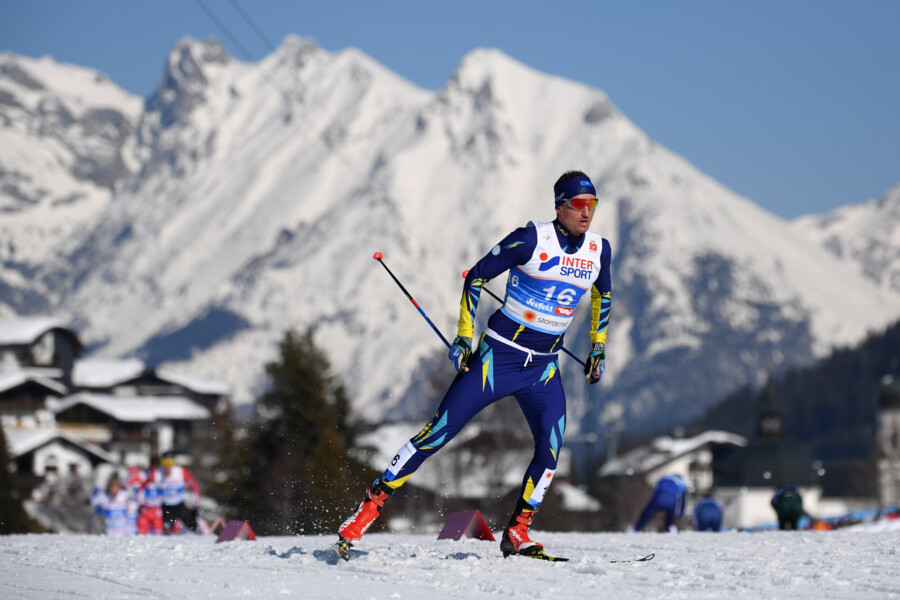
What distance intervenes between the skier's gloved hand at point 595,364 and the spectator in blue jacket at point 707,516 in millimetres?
13955

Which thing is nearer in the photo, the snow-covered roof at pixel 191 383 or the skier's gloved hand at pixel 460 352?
the skier's gloved hand at pixel 460 352

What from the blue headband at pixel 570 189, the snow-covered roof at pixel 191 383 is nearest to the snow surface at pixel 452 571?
the blue headband at pixel 570 189

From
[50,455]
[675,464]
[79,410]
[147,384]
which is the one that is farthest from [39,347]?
[675,464]

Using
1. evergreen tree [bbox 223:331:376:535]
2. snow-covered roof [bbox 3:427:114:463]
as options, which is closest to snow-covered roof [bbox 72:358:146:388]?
snow-covered roof [bbox 3:427:114:463]

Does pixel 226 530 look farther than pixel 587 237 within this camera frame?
Yes

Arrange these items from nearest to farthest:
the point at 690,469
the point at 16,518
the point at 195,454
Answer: the point at 16,518
the point at 195,454
the point at 690,469

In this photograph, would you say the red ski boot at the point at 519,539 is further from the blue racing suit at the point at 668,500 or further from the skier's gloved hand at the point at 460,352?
the blue racing suit at the point at 668,500

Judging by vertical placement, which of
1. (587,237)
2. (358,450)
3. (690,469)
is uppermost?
(690,469)

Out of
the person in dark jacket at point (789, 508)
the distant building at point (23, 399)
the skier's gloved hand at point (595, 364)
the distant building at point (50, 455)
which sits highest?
the distant building at point (23, 399)

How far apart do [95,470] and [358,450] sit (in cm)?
4080

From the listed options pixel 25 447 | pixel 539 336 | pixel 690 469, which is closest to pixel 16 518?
pixel 539 336

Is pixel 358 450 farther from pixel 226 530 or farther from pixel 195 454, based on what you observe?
pixel 195 454

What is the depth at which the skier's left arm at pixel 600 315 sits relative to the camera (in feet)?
33.0

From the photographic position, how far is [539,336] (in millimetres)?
9703
